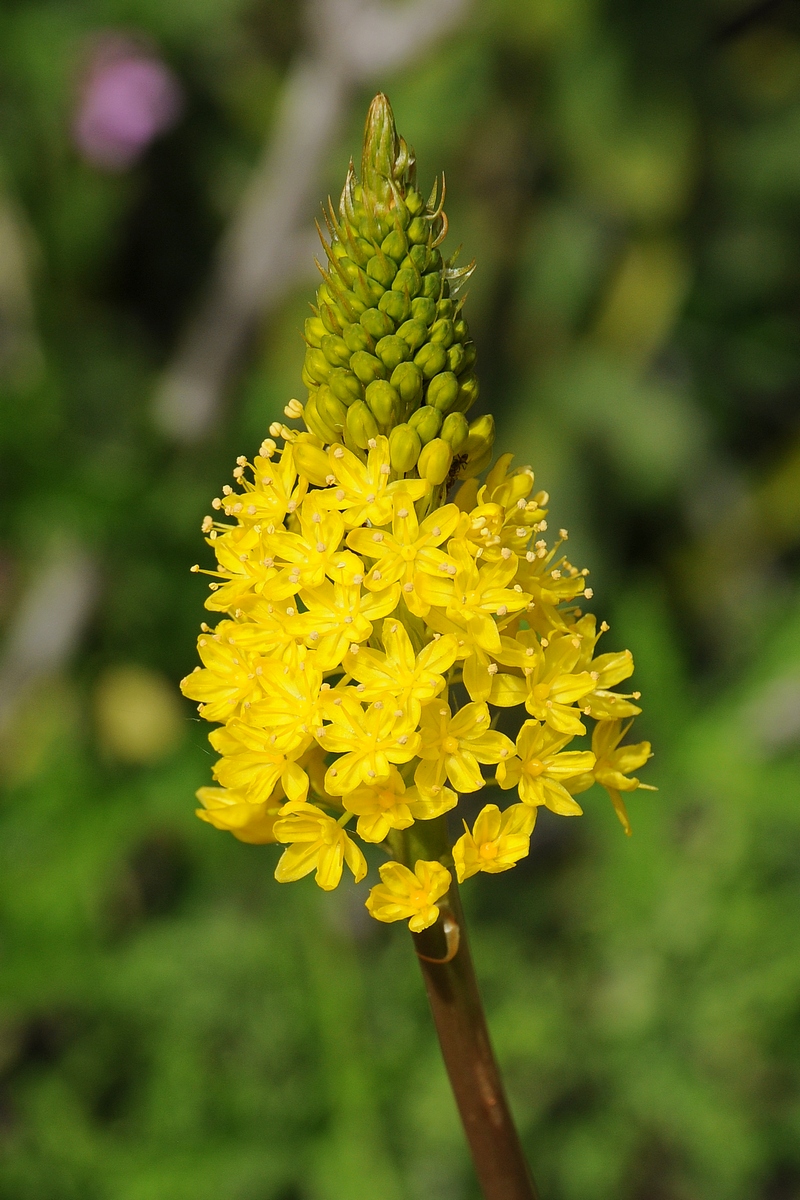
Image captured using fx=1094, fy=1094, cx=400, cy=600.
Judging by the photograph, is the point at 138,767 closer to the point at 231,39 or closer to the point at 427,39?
the point at 427,39

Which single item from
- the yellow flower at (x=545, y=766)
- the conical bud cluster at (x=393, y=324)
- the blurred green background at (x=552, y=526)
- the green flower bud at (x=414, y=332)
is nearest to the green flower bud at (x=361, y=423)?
the conical bud cluster at (x=393, y=324)

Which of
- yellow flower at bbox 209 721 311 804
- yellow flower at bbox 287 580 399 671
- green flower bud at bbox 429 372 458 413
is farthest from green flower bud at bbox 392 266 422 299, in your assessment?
yellow flower at bbox 209 721 311 804

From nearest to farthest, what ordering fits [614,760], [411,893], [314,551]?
[411,893], [314,551], [614,760]

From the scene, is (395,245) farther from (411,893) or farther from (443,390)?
(411,893)

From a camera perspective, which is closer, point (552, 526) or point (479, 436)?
point (479, 436)

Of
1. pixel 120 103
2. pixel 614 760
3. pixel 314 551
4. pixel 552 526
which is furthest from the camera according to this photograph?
pixel 552 526

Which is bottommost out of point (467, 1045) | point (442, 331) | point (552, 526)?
point (467, 1045)

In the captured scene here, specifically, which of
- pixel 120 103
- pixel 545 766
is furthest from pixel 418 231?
pixel 120 103
